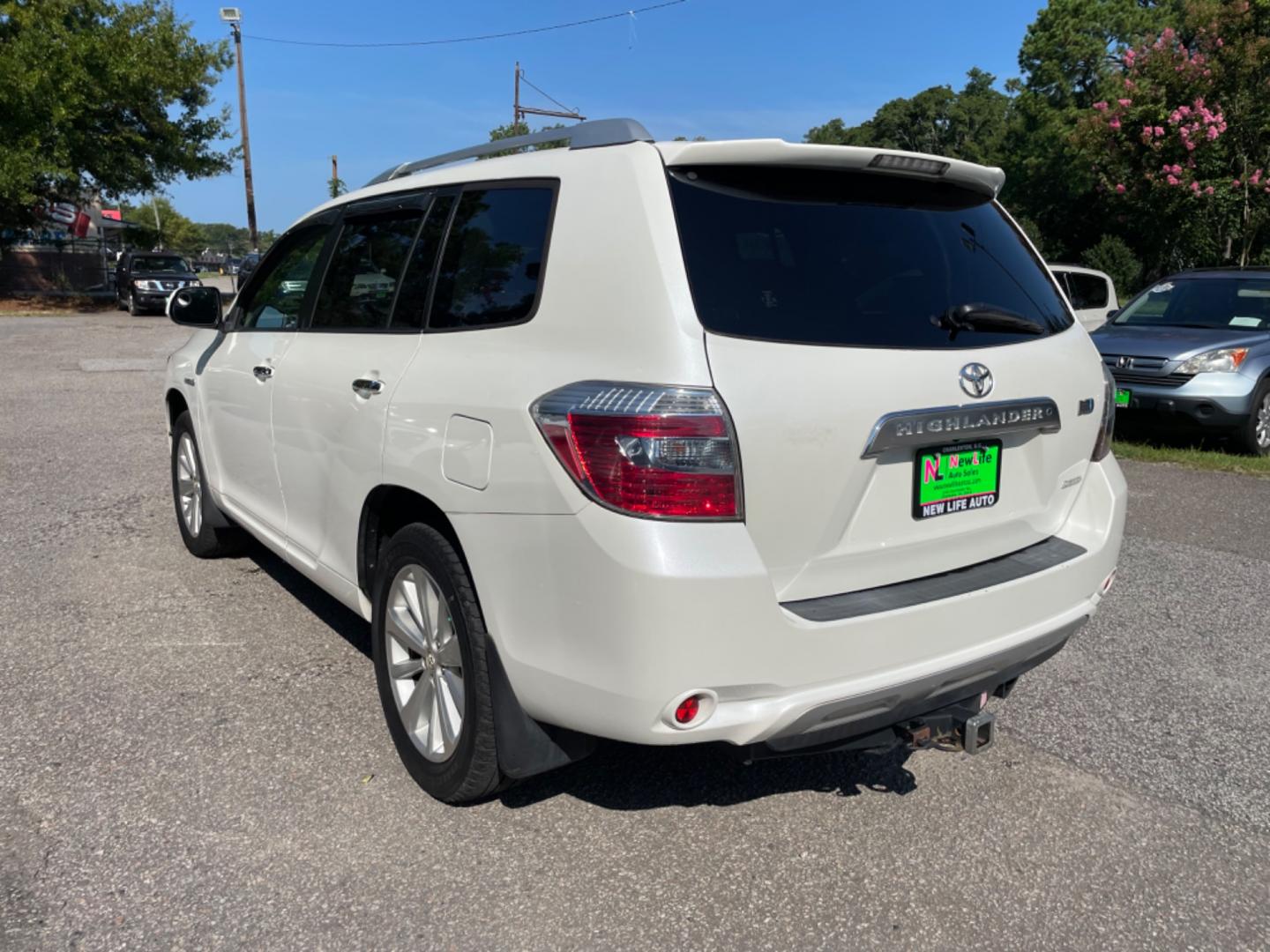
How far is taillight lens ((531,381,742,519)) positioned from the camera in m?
2.21

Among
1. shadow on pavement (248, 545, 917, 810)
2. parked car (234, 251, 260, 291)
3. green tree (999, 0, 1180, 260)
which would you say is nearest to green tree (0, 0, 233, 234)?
parked car (234, 251, 260, 291)

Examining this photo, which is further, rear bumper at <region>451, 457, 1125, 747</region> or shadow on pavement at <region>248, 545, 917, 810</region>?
shadow on pavement at <region>248, 545, 917, 810</region>

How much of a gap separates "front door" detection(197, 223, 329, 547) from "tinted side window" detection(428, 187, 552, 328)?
1090 millimetres

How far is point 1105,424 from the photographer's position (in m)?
3.12

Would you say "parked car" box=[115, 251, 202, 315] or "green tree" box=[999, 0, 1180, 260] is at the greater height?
"green tree" box=[999, 0, 1180, 260]

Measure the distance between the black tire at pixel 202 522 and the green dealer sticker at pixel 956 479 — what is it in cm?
350

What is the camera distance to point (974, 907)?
8.41 ft

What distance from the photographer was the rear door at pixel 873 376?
2.32 metres

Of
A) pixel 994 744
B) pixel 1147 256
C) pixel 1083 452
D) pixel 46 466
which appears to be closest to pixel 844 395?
pixel 1083 452

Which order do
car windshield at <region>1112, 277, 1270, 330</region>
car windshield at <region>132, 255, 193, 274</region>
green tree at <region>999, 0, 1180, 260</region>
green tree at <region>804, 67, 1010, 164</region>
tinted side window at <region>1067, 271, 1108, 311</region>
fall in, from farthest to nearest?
green tree at <region>804, 67, 1010, 164</region> < green tree at <region>999, 0, 1180, 260</region> < car windshield at <region>132, 255, 193, 274</region> < car windshield at <region>1112, 277, 1270, 330</region> < tinted side window at <region>1067, 271, 1108, 311</region>

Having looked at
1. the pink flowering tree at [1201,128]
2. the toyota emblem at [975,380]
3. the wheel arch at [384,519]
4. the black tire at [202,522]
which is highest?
the pink flowering tree at [1201,128]

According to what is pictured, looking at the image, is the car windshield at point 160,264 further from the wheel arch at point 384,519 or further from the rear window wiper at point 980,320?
the rear window wiper at point 980,320

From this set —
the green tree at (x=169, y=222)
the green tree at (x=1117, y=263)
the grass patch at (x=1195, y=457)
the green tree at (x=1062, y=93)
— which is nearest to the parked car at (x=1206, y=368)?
the grass patch at (x=1195, y=457)

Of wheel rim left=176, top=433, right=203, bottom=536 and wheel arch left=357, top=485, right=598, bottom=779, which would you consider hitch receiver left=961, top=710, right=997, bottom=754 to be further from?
wheel rim left=176, top=433, right=203, bottom=536
